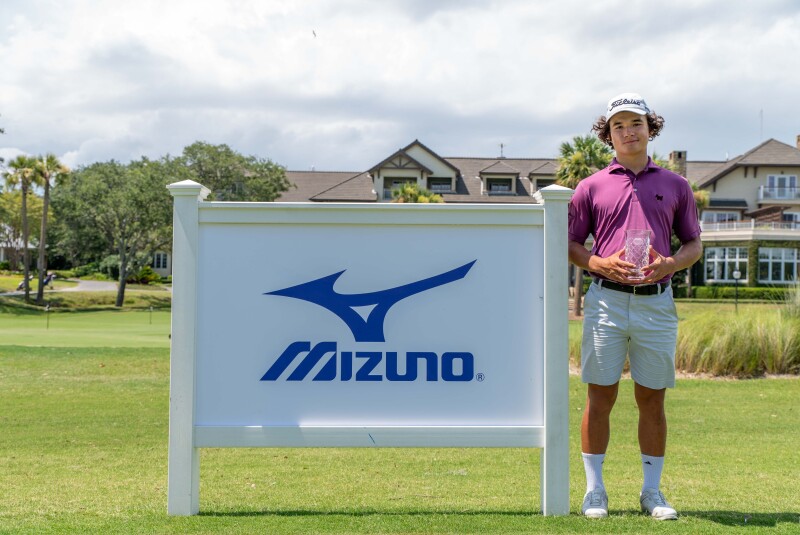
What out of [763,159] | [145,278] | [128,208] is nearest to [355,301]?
[128,208]

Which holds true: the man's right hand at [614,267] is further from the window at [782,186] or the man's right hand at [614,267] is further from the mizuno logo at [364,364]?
the window at [782,186]

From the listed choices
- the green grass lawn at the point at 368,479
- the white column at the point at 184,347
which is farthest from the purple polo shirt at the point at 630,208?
the white column at the point at 184,347

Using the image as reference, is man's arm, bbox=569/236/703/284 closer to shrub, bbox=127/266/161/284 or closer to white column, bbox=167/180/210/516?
white column, bbox=167/180/210/516

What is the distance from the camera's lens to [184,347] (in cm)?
453

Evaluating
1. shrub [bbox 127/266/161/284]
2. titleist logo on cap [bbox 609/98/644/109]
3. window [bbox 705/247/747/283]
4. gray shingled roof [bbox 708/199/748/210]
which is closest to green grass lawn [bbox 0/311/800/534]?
titleist logo on cap [bbox 609/98/644/109]

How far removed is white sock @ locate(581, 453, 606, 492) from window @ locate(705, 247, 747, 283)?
2308 inches

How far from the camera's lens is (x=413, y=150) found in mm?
63031

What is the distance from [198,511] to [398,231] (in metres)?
1.83

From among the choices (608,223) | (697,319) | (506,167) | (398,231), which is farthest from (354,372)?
(506,167)

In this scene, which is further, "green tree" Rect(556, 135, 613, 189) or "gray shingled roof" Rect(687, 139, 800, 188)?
"gray shingled roof" Rect(687, 139, 800, 188)

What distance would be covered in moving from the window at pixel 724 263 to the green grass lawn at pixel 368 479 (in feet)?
168

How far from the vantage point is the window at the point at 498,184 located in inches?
2486

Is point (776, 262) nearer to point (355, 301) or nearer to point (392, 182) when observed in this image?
point (392, 182)

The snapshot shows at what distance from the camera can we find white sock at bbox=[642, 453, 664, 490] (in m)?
4.57
